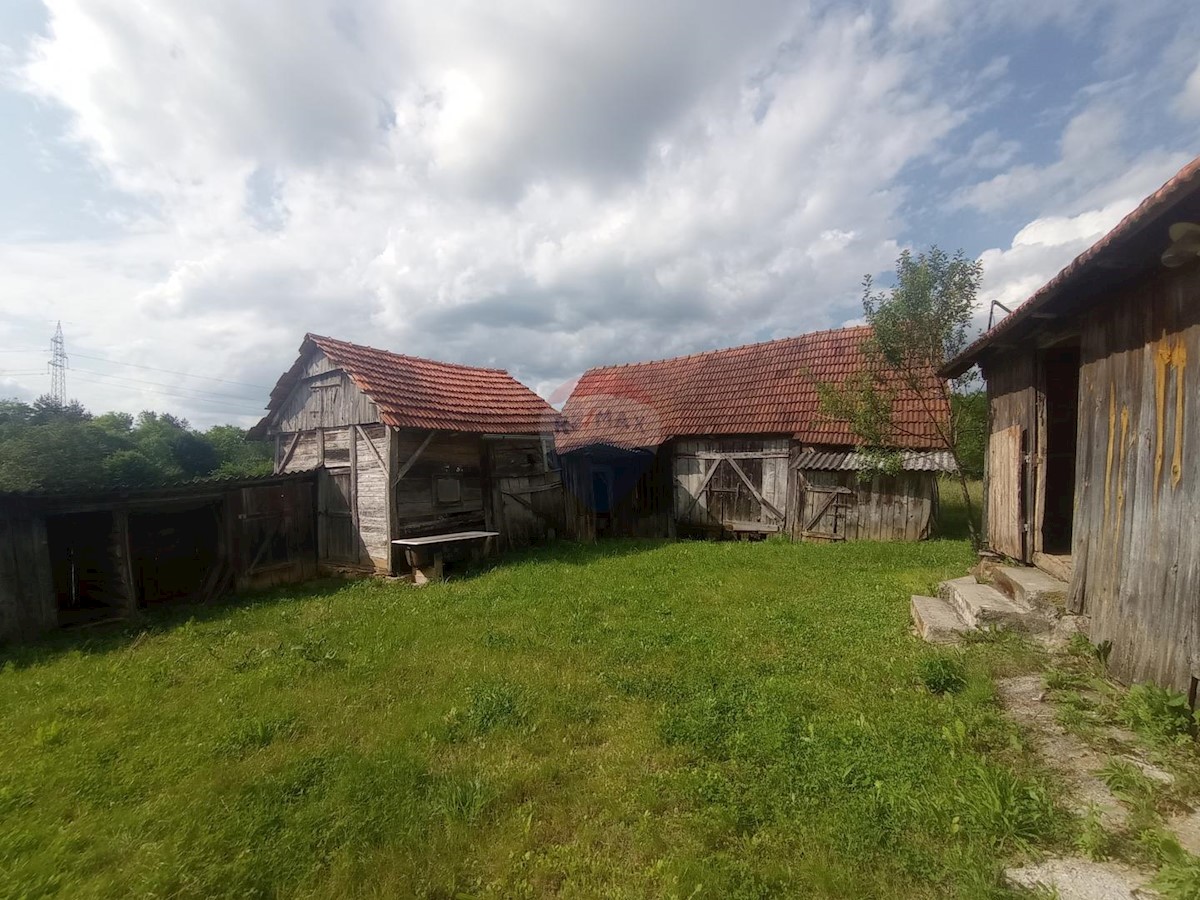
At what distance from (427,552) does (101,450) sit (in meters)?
29.7

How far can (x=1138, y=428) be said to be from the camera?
14.6 ft

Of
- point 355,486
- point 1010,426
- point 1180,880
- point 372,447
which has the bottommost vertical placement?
point 1180,880

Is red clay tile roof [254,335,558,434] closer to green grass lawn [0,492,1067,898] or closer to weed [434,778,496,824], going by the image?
green grass lawn [0,492,1067,898]

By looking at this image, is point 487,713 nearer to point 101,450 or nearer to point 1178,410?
point 1178,410

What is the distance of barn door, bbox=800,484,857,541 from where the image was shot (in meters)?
13.3

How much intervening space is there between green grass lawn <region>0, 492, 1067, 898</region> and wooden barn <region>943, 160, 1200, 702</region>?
1.10 meters

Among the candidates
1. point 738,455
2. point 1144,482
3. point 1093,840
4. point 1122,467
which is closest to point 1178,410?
point 1144,482

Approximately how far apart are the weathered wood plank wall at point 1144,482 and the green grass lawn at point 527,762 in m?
0.99

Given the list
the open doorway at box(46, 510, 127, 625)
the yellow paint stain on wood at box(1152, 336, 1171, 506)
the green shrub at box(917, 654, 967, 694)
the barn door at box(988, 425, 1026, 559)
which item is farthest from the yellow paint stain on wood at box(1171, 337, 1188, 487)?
the open doorway at box(46, 510, 127, 625)

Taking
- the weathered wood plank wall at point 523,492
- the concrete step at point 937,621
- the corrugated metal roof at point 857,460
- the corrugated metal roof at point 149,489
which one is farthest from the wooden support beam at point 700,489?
the corrugated metal roof at point 149,489

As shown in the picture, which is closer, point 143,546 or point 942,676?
point 942,676

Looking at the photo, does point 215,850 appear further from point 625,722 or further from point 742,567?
point 742,567

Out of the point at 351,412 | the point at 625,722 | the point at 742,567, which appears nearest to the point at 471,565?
the point at 351,412

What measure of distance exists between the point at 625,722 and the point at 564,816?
121 centimetres
